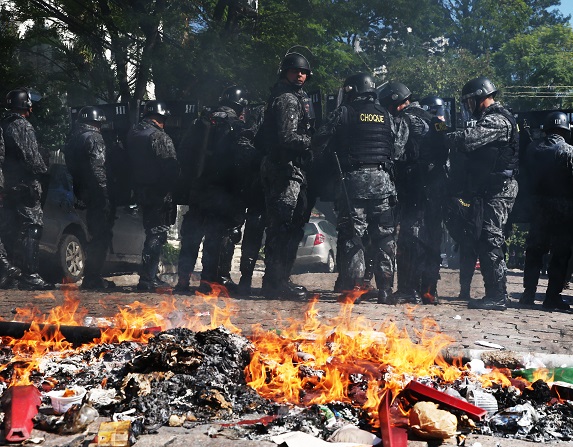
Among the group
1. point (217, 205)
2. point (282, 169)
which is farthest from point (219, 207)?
point (282, 169)

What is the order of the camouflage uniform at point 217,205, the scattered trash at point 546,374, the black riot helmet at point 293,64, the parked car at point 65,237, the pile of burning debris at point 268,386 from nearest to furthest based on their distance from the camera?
the pile of burning debris at point 268,386 < the scattered trash at point 546,374 < the black riot helmet at point 293,64 < the camouflage uniform at point 217,205 < the parked car at point 65,237

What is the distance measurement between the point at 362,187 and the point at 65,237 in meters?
4.68

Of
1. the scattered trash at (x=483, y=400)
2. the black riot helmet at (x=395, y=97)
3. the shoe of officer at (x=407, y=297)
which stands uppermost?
the black riot helmet at (x=395, y=97)

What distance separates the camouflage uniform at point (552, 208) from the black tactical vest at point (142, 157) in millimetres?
4874

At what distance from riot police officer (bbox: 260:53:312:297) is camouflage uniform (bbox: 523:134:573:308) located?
293 centimetres

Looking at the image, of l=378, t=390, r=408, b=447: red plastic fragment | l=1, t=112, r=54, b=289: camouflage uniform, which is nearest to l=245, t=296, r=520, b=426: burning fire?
l=378, t=390, r=408, b=447: red plastic fragment

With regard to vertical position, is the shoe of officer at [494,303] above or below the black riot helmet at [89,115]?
below

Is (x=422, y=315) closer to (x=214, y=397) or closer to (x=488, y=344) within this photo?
(x=488, y=344)

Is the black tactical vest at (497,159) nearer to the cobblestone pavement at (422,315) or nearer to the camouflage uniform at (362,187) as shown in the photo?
the camouflage uniform at (362,187)

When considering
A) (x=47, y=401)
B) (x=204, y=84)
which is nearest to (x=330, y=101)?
(x=204, y=84)

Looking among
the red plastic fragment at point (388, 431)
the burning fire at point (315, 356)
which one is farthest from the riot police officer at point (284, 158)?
the red plastic fragment at point (388, 431)

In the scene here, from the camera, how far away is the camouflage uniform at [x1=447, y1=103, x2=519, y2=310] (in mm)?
8852

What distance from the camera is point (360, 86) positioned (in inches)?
341

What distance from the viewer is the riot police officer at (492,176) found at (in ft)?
29.0
